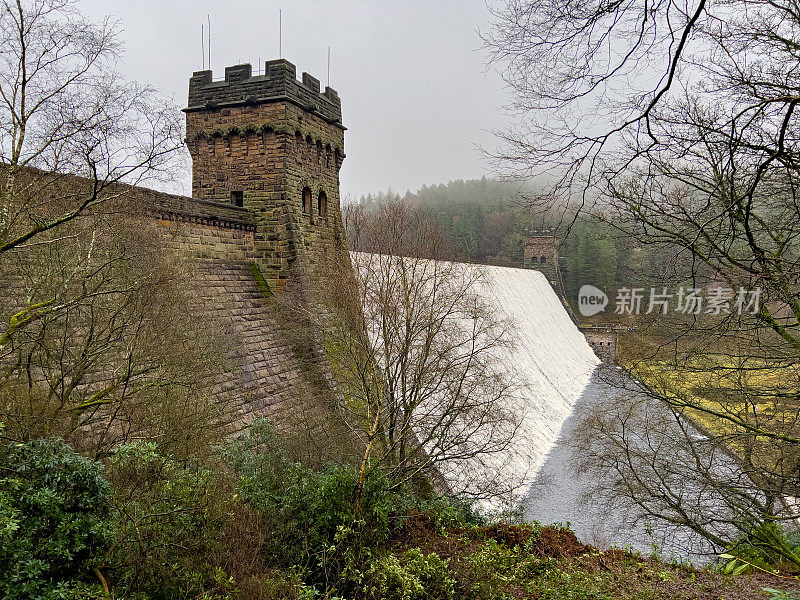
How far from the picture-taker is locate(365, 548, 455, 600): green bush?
4.26 metres

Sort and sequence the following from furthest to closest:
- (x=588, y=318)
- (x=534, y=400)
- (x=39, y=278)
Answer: (x=588, y=318)
(x=534, y=400)
(x=39, y=278)

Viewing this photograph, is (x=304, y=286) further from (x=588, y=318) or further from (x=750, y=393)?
(x=588, y=318)

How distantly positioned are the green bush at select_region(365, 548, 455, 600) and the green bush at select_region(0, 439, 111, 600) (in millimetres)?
2130

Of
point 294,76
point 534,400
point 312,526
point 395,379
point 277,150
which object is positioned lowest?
point 534,400

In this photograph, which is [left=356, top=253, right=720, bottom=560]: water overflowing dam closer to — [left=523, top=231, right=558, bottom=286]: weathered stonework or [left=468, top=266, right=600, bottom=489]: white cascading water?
[left=468, top=266, right=600, bottom=489]: white cascading water

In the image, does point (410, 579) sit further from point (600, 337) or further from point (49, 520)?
point (600, 337)

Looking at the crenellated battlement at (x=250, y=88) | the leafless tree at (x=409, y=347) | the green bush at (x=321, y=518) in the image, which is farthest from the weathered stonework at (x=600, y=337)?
the green bush at (x=321, y=518)

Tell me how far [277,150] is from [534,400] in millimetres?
12185

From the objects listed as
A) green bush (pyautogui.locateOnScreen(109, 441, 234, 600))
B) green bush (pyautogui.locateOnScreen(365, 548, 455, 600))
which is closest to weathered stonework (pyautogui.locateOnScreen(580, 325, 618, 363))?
green bush (pyautogui.locateOnScreen(365, 548, 455, 600))

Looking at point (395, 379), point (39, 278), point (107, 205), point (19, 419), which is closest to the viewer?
point (19, 419)

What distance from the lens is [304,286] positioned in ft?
36.0

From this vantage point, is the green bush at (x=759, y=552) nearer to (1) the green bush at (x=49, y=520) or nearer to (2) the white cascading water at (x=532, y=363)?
(2) the white cascading water at (x=532, y=363)

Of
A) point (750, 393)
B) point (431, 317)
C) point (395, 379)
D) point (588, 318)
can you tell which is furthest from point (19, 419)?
point (588, 318)

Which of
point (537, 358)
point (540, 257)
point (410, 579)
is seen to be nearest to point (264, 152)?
point (410, 579)
